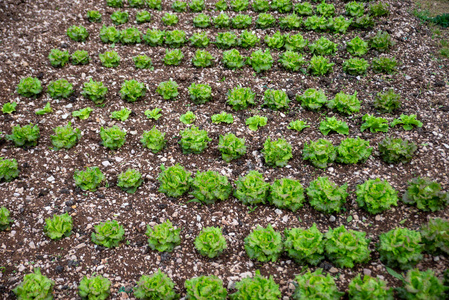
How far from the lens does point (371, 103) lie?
7.56 m

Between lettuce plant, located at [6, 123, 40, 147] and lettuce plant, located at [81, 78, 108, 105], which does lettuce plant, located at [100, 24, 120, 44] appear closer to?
lettuce plant, located at [81, 78, 108, 105]

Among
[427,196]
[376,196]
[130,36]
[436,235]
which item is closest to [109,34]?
[130,36]

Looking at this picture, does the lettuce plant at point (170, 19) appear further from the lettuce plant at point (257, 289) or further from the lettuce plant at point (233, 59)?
the lettuce plant at point (257, 289)

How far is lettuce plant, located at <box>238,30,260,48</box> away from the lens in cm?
876

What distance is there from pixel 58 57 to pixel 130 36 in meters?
1.65

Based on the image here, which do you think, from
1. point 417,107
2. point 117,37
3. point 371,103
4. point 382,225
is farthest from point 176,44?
point 382,225

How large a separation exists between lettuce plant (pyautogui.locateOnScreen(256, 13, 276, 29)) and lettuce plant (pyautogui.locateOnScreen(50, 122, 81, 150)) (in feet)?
17.0

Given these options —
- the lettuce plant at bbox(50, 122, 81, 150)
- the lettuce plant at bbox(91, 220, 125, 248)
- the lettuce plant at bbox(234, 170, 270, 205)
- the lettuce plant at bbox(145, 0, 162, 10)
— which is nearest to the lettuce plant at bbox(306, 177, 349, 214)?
the lettuce plant at bbox(234, 170, 270, 205)

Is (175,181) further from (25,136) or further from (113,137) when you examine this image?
(25,136)

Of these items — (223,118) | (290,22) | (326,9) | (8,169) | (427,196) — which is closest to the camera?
(427,196)

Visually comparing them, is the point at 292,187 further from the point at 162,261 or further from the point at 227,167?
the point at 162,261

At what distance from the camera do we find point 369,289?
443 centimetres

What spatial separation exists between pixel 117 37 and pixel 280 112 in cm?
439

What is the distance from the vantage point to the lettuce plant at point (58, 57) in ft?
27.0
